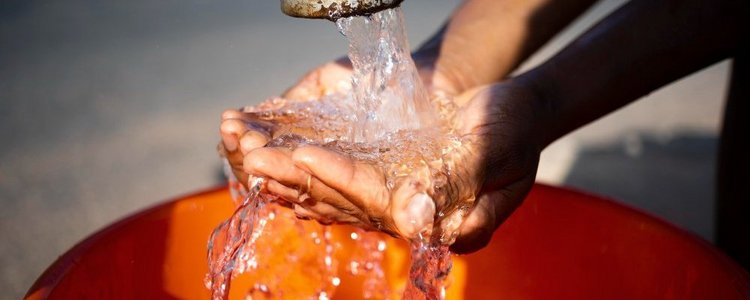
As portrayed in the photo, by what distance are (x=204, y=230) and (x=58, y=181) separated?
104 cm

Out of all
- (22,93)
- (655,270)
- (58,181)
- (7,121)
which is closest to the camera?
(655,270)

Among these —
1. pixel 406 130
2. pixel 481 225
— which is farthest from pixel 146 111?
pixel 481 225

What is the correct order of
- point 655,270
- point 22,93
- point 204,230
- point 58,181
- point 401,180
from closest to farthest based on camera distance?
point 401,180
point 655,270
point 204,230
point 58,181
point 22,93

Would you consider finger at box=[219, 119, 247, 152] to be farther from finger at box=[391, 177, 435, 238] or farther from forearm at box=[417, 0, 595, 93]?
forearm at box=[417, 0, 595, 93]

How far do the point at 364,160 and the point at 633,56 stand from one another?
38 cm

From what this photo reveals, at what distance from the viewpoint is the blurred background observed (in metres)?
1.81

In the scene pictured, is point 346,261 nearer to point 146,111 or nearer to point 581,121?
point 581,121

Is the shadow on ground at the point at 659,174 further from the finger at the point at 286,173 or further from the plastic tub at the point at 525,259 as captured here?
the finger at the point at 286,173

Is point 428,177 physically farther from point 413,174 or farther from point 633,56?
point 633,56

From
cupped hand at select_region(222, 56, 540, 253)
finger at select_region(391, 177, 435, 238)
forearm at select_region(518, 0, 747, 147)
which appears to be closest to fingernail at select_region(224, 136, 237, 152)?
cupped hand at select_region(222, 56, 540, 253)

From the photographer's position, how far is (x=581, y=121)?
962mm

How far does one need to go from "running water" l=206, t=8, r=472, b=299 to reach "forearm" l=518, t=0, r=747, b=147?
132 millimetres

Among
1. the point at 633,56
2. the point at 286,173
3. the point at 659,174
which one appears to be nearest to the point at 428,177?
the point at 286,173

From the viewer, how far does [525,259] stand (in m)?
1.04
